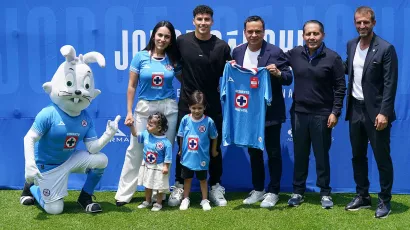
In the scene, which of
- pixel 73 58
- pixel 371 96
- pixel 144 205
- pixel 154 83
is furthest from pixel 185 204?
pixel 371 96

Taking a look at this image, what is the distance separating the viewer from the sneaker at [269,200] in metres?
4.60

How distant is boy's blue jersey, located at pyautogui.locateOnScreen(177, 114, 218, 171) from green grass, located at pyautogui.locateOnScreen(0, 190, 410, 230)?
1.44 ft

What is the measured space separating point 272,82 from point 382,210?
1452 millimetres

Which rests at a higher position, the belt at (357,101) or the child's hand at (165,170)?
the belt at (357,101)

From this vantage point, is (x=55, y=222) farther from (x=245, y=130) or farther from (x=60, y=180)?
(x=245, y=130)

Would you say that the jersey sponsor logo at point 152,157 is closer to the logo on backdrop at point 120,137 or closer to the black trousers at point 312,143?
the logo on backdrop at point 120,137

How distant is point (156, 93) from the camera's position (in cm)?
451

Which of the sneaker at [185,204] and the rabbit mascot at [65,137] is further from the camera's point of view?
the sneaker at [185,204]

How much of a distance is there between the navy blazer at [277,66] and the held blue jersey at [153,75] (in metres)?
0.63

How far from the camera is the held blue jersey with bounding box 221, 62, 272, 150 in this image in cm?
446

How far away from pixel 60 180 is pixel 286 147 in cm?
228

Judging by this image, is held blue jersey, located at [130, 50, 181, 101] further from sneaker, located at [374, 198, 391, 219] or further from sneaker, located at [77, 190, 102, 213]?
sneaker, located at [374, 198, 391, 219]

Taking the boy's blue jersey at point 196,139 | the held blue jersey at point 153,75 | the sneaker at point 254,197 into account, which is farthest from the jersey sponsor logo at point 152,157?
the sneaker at point 254,197

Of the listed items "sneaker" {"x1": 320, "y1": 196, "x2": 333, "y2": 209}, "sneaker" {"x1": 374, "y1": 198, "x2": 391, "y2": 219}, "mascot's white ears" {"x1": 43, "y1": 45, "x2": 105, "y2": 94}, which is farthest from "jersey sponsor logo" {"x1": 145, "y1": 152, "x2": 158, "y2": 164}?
"sneaker" {"x1": 374, "y1": 198, "x2": 391, "y2": 219}
